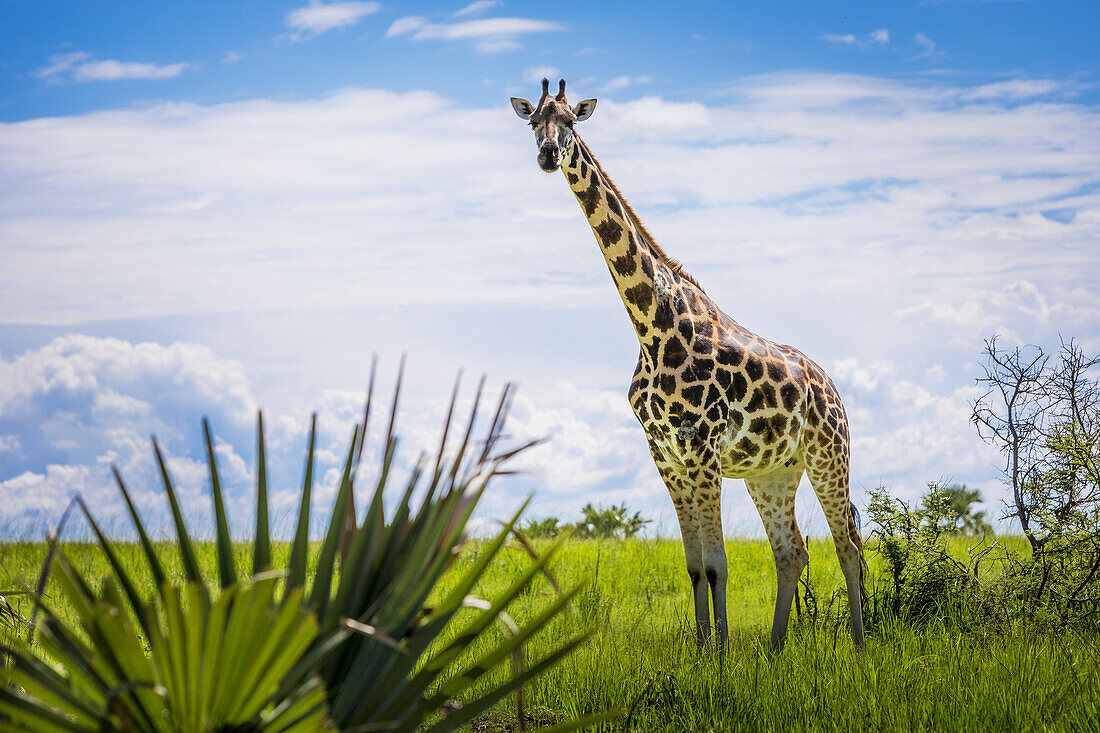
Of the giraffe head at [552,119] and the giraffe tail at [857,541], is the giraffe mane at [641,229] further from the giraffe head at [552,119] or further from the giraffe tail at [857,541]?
the giraffe tail at [857,541]

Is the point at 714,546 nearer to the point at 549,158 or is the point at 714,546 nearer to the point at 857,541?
the point at 857,541

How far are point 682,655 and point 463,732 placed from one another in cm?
158

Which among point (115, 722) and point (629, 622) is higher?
point (115, 722)

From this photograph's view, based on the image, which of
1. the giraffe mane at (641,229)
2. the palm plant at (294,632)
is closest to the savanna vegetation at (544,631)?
the palm plant at (294,632)

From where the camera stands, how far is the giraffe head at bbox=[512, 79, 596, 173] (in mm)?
6402

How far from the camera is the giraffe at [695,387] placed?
646 cm

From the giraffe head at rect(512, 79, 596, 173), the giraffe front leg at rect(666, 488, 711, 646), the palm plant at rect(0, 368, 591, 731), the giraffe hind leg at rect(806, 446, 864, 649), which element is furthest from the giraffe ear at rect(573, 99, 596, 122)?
the palm plant at rect(0, 368, 591, 731)

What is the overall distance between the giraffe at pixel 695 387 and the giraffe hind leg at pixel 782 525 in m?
0.03

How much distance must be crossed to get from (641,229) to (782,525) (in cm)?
260

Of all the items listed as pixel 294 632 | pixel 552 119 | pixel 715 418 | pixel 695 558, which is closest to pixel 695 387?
pixel 715 418

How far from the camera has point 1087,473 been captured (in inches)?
268

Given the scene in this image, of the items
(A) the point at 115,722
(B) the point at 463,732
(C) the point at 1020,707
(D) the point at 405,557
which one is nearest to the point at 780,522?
(C) the point at 1020,707

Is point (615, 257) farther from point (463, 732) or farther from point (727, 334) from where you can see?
point (463, 732)

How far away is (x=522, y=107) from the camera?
266 inches
